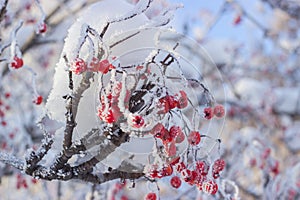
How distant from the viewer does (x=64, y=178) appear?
48.1 inches

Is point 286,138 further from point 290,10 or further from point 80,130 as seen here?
point 80,130

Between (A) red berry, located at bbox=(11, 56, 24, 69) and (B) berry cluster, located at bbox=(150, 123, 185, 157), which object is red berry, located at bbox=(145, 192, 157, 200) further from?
(A) red berry, located at bbox=(11, 56, 24, 69)

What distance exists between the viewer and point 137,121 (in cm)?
103

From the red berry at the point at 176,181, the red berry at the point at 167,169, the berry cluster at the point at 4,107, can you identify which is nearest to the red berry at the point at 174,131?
the red berry at the point at 167,169

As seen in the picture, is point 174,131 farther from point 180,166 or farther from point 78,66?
point 78,66

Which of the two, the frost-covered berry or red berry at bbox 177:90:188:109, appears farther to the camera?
red berry at bbox 177:90:188:109

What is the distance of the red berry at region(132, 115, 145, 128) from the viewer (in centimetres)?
102

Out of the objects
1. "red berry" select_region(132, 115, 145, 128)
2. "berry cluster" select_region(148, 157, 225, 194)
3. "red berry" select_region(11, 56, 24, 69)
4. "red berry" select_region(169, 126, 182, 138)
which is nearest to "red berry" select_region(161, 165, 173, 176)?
"berry cluster" select_region(148, 157, 225, 194)

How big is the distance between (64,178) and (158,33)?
53cm

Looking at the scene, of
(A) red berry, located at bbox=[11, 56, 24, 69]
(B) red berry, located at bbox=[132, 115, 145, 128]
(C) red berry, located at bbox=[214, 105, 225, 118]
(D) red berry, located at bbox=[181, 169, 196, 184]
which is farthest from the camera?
(A) red berry, located at bbox=[11, 56, 24, 69]

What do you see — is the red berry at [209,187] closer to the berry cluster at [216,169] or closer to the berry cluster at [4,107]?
the berry cluster at [216,169]

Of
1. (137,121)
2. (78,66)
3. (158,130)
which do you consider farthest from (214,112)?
(78,66)

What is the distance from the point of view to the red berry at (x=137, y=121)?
1024 mm

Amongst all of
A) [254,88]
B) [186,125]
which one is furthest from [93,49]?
[254,88]
